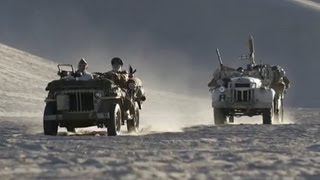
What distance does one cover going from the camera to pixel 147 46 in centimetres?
7275

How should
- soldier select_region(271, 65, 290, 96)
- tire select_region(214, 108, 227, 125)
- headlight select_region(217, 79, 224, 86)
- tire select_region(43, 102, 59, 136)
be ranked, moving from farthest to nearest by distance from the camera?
soldier select_region(271, 65, 290, 96) → tire select_region(214, 108, 227, 125) → headlight select_region(217, 79, 224, 86) → tire select_region(43, 102, 59, 136)

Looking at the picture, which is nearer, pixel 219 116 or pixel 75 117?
pixel 75 117

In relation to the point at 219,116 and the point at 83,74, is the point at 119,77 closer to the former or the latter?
the point at 83,74

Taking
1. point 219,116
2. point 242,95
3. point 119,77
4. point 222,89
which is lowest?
point 219,116

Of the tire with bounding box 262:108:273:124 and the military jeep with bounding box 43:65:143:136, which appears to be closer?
the military jeep with bounding box 43:65:143:136

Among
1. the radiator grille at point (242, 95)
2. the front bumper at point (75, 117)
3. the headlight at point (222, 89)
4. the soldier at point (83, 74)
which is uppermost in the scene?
the soldier at point (83, 74)

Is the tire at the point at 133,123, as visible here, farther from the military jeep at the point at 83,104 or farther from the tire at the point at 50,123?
the tire at the point at 50,123

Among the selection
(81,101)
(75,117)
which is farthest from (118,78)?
(75,117)

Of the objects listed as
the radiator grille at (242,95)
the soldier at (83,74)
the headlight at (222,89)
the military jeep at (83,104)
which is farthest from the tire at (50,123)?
the radiator grille at (242,95)

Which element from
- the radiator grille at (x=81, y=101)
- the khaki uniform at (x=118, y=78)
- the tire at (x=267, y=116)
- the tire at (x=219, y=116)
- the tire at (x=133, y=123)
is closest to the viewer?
the radiator grille at (x=81, y=101)

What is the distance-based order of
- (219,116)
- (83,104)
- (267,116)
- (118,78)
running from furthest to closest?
(219,116), (267,116), (118,78), (83,104)

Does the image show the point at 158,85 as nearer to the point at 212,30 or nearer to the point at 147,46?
the point at 147,46

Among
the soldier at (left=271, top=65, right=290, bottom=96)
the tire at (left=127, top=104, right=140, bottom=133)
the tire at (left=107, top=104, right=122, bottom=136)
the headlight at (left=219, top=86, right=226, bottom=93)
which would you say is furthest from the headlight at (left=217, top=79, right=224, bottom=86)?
the tire at (left=107, top=104, right=122, bottom=136)

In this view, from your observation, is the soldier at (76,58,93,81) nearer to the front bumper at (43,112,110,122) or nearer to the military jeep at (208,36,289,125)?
the front bumper at (43,112,110,122)
